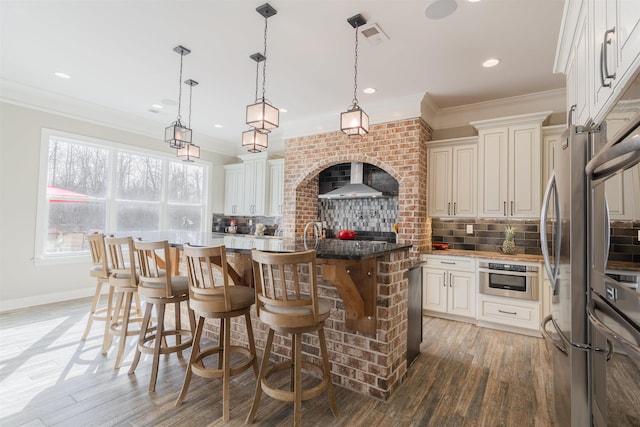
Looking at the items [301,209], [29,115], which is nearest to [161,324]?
[301,209]

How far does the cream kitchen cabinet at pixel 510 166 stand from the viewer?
12.4 feet

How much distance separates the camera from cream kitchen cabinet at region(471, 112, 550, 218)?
12.4 feet

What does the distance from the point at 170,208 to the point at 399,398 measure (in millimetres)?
5425

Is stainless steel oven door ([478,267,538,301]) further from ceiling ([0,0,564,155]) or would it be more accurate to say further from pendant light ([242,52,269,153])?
pendant light ([242,52,269,153])

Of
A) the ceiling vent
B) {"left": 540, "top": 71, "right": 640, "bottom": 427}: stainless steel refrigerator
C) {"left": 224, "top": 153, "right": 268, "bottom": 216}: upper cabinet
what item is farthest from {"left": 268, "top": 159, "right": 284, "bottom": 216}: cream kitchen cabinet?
{"left": 540, "top": 71, "right": 640, "bottom": 427}: stainless steel refrigerator

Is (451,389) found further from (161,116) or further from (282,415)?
(161,116)

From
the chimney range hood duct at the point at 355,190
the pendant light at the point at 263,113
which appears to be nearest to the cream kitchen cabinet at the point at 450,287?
the chimney range hood duct at the point at 355,190

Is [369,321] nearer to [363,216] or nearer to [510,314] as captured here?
[510,314]

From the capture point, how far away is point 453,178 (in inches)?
172

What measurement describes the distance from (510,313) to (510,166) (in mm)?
1830

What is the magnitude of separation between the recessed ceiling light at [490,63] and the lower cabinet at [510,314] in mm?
2695

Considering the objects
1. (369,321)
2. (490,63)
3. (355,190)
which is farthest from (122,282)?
(490,63)

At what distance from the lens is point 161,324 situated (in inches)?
93.2

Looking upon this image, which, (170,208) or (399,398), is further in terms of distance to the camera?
(170,208)
